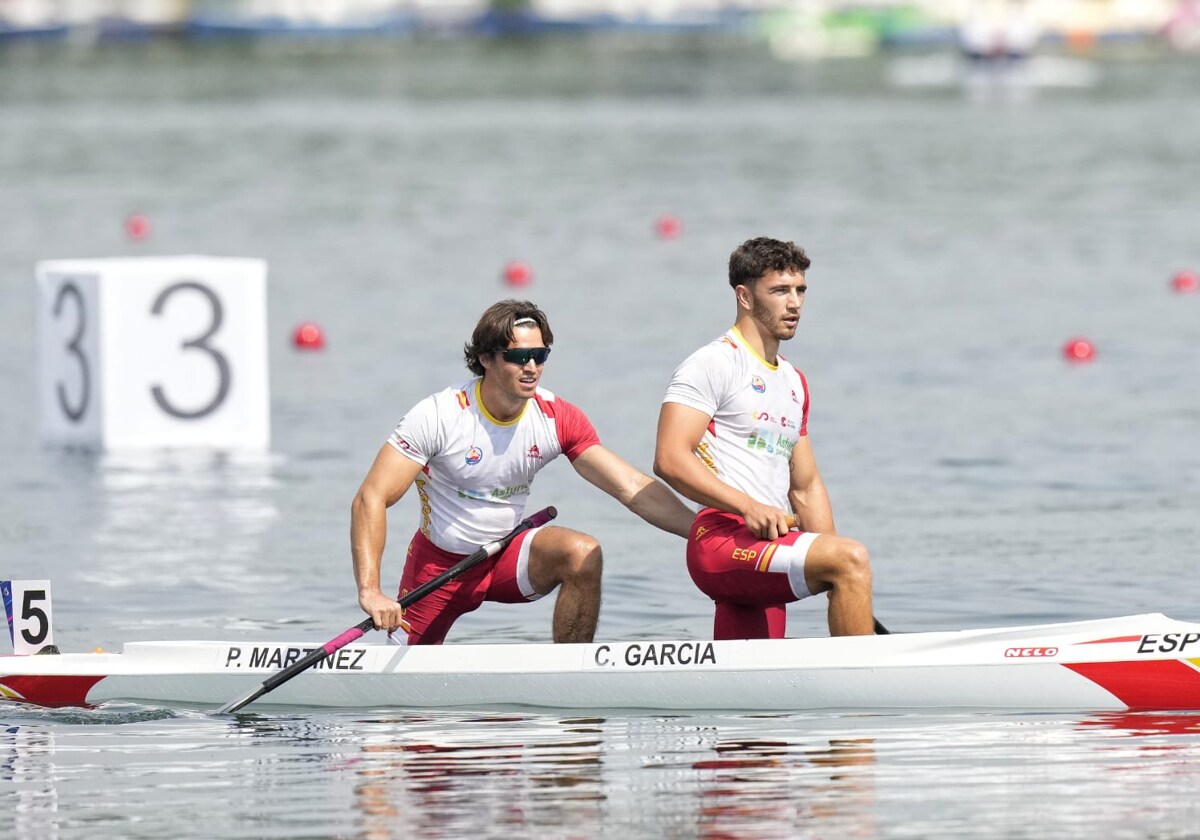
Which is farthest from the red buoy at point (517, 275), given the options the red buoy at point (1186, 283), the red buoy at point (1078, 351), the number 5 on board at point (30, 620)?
the number 5 on board at point (30, 620)

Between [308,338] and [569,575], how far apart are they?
48.2 feet

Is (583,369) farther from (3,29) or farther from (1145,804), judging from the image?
(3,29)

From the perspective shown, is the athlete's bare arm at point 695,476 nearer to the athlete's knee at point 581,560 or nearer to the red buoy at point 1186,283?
the athlete's knee at point 581,560

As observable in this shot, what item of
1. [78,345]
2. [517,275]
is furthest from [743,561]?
[517,275]

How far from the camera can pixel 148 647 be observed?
1098 cm

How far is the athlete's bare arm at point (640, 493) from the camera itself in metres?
10.6

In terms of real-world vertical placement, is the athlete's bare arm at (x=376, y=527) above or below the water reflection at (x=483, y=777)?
above

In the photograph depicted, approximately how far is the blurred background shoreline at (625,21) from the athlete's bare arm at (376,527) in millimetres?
112565

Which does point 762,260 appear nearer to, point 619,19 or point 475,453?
point 475,453

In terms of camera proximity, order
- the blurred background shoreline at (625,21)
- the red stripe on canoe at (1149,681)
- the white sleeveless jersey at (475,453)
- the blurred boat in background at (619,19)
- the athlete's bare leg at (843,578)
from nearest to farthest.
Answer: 1. the athlete's bare leg at (843,578)
2. the red stripe on canoe at (1149,681)
3. the white sleeveless jersey at (475,453)
4. the blurred background shoreline at (625,21)
5. the blurred boat in background at (619,19)

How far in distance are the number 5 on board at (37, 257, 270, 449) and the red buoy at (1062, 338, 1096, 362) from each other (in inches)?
→ 324

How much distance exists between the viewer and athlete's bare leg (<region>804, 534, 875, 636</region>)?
389 inches

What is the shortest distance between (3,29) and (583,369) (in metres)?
110

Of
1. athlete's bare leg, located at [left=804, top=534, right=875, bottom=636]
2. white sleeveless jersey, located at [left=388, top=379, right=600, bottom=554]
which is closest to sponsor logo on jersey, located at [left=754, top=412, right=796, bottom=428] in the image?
athlete's bare leg, located at [left=804, top=534, right=875, bottom=636]
